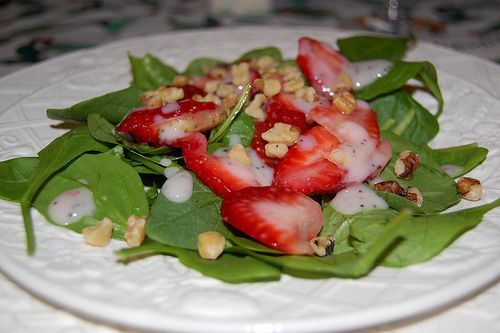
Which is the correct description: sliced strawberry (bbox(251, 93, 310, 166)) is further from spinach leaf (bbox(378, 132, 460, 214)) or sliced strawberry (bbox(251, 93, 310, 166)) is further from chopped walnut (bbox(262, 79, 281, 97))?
spinach leaf (bbox(378, 132, 460, 214))

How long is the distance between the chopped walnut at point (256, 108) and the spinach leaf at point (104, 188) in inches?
18.3

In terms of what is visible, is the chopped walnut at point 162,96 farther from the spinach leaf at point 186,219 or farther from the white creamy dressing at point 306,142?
the white creamy dressing at point 306,142

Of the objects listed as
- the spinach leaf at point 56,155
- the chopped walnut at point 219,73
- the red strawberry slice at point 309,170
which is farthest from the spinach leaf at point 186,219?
the chopped walnut at point 219,73

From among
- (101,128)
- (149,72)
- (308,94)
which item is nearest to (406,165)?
(308,94)

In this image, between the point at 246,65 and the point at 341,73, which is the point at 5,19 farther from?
the point at 341,73

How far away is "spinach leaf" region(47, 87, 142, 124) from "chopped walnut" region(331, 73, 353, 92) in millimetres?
708

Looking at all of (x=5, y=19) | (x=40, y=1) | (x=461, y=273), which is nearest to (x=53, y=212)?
(x=461, y=273)

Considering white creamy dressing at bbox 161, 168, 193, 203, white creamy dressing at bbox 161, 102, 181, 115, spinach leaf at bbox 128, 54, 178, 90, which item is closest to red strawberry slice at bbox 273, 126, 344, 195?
white creamy dressing at bbox 161, 168, 193, 203

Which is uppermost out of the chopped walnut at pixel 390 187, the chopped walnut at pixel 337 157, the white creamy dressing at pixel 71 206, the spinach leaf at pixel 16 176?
the chopped walnut at pixel 337 157

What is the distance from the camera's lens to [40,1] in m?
4.36

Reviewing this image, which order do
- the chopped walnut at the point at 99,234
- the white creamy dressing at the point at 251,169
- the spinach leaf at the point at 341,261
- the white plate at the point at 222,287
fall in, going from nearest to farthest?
1. the white plate at the point at 222,287
2. the spinach leaf at the point at 341,261
3. the chopped walnut at the point at 99,234
4. the white creamy dressing at the point at 251,169

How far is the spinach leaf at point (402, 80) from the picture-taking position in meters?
2.43

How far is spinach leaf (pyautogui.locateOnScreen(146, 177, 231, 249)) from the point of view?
1.76 meters

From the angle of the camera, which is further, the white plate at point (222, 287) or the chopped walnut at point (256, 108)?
the chopped walnut at point (256, 108)
